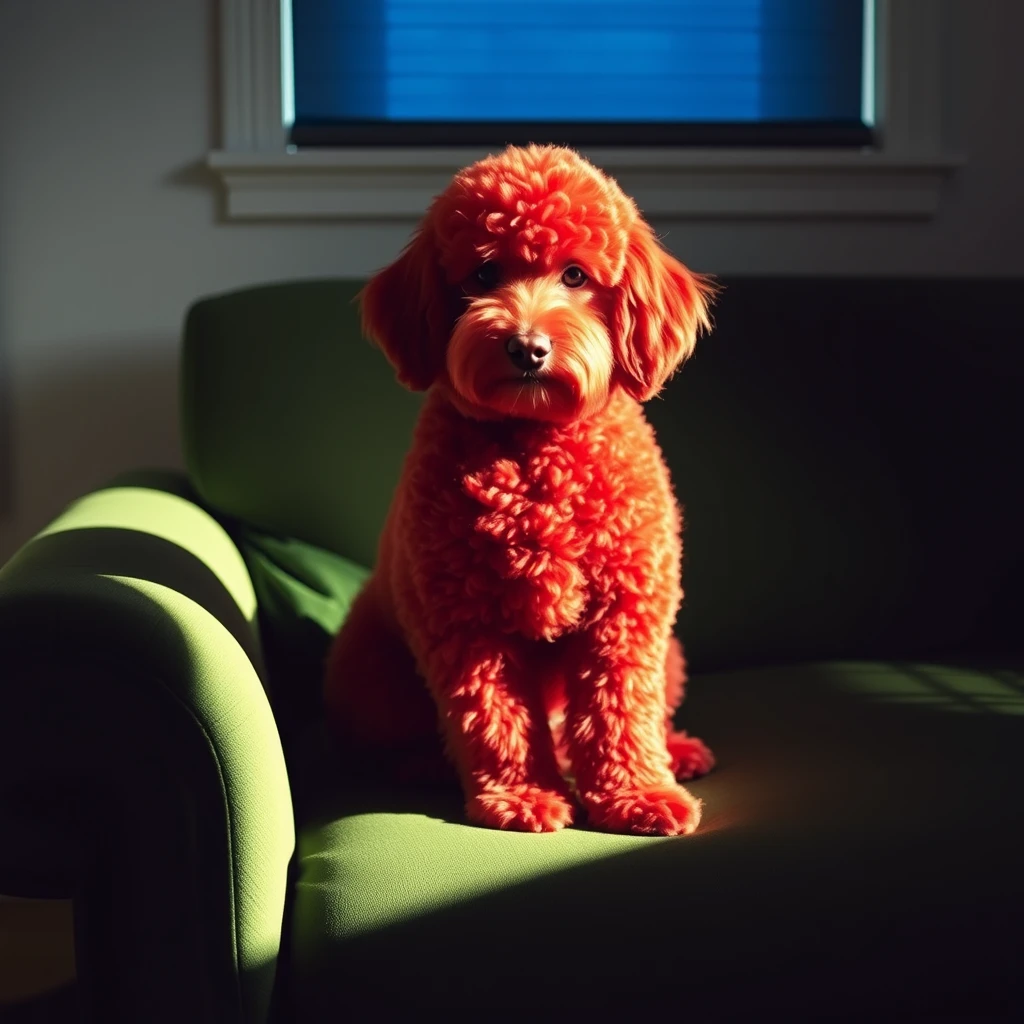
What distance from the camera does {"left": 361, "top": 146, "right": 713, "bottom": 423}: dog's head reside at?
1165mm

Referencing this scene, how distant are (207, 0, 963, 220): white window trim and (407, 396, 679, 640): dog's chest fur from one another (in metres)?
1.00

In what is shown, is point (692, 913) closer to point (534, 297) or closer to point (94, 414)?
point (534, 297)

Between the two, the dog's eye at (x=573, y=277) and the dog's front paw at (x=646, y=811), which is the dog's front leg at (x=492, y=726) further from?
the dog's eye at (x=573, y=277)

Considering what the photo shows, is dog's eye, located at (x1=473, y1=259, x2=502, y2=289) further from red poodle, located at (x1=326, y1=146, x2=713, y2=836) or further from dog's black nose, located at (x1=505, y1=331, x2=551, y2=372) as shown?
dog's black nose, located at (x1=505, y1=331, x2=551, y2=372)

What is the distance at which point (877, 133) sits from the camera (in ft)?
7.38

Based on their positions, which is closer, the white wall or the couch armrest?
the couch armrest

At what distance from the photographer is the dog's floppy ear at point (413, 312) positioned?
126cm

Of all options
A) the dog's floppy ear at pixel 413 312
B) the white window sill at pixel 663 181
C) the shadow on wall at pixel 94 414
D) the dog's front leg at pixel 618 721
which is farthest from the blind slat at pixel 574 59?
the dog's front leg at pixel 618 721

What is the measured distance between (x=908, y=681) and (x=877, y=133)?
1148 millimetres

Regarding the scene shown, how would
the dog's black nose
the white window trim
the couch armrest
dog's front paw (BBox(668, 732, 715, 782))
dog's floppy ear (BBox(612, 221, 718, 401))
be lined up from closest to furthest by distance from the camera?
1. the couch armrest
2. the dog's black nose
3. dog's floppy ear (BBox(612, 221, 718, 401))
4. dog's front paw (BBox(668, 732, 715, 782))
5. the white window trim

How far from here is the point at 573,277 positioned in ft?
4.01

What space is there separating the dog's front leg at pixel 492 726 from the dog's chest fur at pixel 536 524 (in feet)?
0.13

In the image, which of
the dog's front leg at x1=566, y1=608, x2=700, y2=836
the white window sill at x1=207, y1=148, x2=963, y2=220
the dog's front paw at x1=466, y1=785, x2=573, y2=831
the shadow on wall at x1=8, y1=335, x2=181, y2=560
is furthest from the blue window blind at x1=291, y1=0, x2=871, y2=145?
the dog's front paw at x1=466, y1=785, x2=573, y2=831

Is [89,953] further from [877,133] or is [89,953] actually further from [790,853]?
[877,133]
